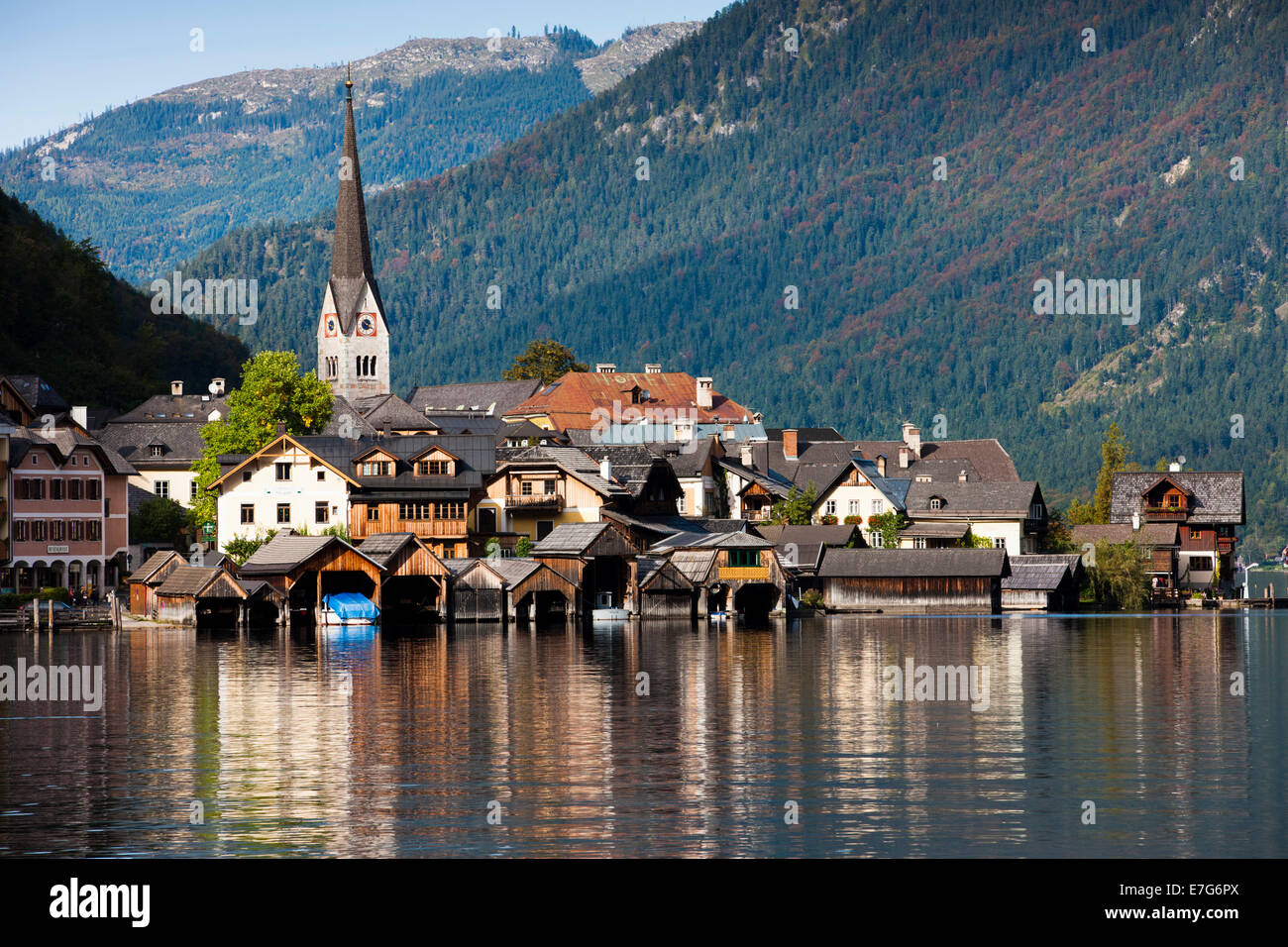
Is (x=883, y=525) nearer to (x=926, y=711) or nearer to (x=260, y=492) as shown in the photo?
(x=260, y=492)

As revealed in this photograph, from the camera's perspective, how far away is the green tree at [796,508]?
135625mm

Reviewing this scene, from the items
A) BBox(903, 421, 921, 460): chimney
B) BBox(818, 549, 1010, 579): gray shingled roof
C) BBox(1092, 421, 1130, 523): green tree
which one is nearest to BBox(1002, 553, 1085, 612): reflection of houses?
BBox(818, 549, 1010, 579): gray shingled roof

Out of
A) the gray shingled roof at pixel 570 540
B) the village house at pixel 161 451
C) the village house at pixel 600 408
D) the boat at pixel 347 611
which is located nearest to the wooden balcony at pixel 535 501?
the gray shingled roof at pixel 570 540

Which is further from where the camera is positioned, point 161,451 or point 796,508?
point 161,451

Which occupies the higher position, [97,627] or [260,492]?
[260,492]

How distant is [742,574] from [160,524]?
133ft

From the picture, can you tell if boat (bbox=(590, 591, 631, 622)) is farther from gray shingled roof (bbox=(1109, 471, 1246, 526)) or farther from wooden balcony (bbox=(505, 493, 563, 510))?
gray shingled roof (bbox=(1109, 471, 1246, 526))

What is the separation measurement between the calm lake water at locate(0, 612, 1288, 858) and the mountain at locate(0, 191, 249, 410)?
82203mm

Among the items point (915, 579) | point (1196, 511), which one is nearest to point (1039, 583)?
point (915, 579)

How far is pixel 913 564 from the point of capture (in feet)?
404

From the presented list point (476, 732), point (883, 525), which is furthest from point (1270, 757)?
point (883, 525)

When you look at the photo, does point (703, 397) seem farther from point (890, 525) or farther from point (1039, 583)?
point (1039, 583)
